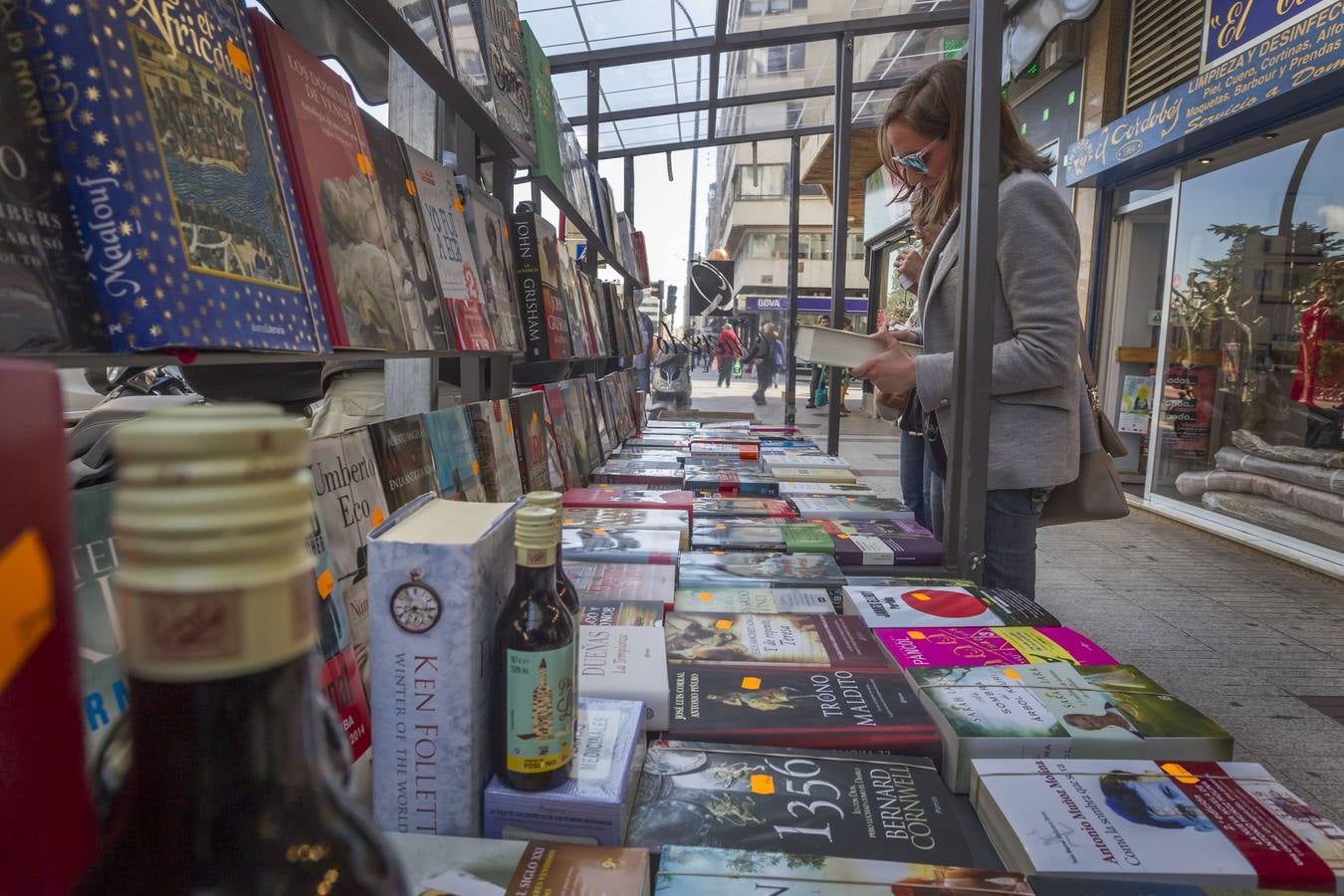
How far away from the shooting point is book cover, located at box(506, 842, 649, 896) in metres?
0.62

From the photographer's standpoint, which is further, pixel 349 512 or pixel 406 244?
pixel 406 244

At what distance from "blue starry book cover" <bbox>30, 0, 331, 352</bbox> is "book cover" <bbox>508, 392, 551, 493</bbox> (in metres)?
0.98

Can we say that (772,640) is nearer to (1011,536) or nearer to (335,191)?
(1011,536)

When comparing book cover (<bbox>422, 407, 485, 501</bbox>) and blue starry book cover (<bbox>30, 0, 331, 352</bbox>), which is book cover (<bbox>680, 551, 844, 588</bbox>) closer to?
A: book cover (<bbox>422, 407, 485, 501</bbox>)

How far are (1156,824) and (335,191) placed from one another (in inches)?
48.2

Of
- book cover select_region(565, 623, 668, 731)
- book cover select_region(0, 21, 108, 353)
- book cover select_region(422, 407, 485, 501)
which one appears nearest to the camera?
book cover select_region(0, 21, 108, 353)

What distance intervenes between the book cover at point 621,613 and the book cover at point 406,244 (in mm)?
514

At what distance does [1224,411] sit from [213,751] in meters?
6.02

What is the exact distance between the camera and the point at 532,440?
1.96 m

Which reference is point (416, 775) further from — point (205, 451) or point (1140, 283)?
point (1140, 283)

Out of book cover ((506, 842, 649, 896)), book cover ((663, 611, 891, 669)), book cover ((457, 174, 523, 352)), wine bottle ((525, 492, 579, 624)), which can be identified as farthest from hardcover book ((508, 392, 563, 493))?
book cover ((506, 842, 649, 896))

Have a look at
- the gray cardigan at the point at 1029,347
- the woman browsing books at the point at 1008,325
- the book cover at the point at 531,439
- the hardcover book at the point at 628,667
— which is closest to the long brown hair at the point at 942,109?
the woman browsing books at the point at 1008,325

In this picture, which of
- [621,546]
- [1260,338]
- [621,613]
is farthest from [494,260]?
[1260,338]

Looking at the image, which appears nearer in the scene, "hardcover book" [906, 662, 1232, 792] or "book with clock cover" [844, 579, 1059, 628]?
"hardcover book" [906, 662, 1232, 792]
